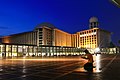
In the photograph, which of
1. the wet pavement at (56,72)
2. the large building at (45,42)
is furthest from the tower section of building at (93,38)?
the wet pavement at (56,72)

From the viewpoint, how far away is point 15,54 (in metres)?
84.2

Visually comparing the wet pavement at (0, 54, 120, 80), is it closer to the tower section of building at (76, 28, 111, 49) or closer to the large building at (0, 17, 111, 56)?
the large building at (0, 17, 111, 56)

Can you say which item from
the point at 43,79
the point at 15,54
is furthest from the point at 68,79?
the point at 15,54

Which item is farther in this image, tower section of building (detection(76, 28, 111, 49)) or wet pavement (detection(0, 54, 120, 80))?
tower section of building (detection(76, 28, 111, 49))

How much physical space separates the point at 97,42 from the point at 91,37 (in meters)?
7.51

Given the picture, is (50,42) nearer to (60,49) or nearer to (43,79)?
(60,49)

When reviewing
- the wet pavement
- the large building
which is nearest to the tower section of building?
the large building

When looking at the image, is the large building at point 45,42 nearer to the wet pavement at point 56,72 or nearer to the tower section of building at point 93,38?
the tower section of building at point 93,38

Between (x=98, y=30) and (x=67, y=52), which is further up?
(x=98, y=30)

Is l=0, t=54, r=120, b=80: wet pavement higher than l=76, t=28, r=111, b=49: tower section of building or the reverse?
the reverse

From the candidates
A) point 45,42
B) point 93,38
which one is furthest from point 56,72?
point 93,38

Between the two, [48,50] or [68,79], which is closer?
[68,79]

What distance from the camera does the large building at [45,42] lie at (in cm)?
8512

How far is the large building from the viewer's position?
85.1 m
